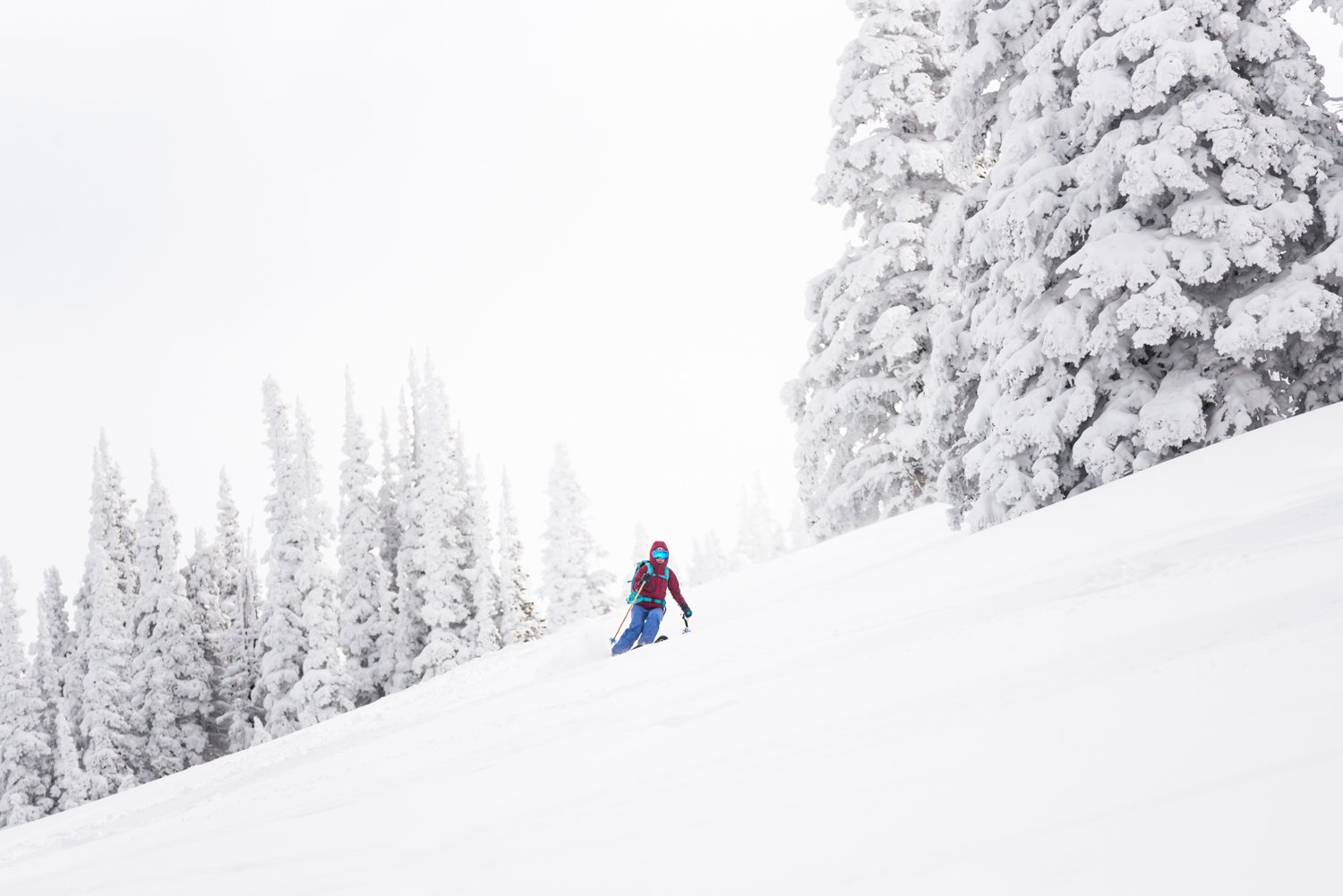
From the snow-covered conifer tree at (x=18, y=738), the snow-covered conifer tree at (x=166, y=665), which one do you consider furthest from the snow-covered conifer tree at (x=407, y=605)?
the snow-covered conifer tree at (x=18, y=738)

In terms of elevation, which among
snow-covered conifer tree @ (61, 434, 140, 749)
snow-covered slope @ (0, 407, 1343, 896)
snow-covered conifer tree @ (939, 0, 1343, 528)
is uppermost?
snow-covered conifer tree @ (61, 434, 140, 749)

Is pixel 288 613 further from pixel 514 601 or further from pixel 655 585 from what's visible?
pixel 655 585

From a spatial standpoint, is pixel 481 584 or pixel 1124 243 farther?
pixel 481 584

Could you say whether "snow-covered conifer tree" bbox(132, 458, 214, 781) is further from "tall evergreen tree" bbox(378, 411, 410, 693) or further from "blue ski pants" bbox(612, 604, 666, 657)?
"blue ski pants" bbox(612, 604, 666, 657)

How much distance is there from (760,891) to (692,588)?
627 inches

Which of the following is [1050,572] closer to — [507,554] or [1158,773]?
[1158,773]

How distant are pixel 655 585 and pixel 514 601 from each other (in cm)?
2944

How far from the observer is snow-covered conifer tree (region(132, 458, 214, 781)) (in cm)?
3912

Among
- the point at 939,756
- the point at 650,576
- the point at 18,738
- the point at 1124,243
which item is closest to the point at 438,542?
the point at 18,738

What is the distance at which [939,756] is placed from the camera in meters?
3.42

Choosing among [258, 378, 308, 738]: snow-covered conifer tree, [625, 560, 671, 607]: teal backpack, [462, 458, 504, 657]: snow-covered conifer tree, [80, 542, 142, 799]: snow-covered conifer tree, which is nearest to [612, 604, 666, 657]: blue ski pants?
[625, 560, 671, 607]: teal backpack

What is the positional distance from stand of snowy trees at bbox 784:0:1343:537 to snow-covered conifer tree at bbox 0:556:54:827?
139 feet

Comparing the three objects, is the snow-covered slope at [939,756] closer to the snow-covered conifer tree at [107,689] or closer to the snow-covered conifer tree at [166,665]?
the snow-covered conifer tree at [107,689]

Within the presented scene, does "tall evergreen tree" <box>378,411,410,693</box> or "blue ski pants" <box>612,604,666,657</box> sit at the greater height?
"tall evergreen tree" <box>378,411,410,693</box>
